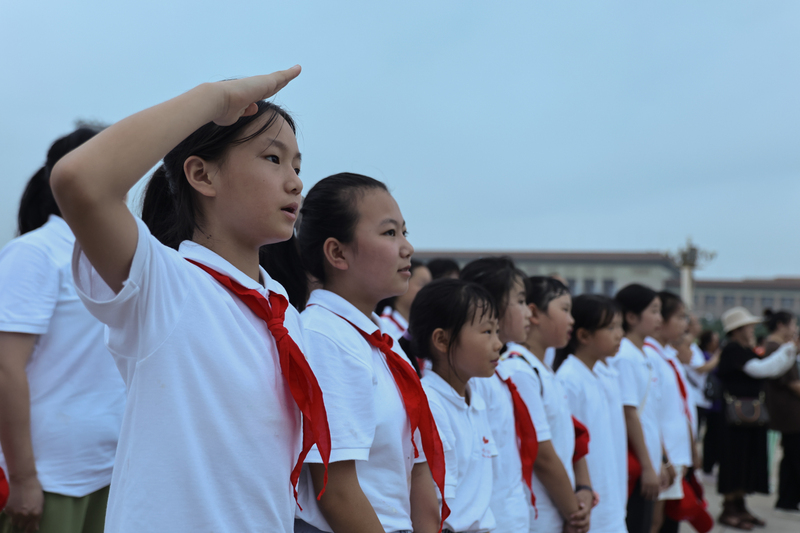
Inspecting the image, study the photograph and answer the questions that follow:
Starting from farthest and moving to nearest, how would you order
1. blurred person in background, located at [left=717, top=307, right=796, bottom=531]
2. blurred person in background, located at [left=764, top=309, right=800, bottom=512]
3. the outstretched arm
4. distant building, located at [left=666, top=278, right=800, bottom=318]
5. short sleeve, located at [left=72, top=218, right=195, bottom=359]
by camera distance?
distant building, located at [left=666, top=278, right=800, bottom=318], blurred person in background, located at [left=764, top=309, right=800, bottom=512], blurred person in background, located at [left=717, top=307, right=796, bottom=531], short sleeve, located at [left=72, top=218, right=195, bottom=359], the outstretched arm

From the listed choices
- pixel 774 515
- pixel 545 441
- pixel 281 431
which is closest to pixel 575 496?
pixel 545 441

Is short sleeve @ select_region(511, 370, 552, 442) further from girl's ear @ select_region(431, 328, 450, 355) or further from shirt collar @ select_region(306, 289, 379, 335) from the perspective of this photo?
shirt collar @ select_region(306, 289, 379, 335)

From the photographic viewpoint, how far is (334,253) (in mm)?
1987

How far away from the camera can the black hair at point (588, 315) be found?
3738mm

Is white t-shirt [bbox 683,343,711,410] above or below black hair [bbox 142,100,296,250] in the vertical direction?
below

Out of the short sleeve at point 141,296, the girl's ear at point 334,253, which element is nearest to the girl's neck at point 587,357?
the girl's ear at point 334,253

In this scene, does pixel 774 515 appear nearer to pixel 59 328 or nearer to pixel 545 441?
pixel 545 441

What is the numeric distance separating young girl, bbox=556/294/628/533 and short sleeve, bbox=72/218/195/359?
8.73ft

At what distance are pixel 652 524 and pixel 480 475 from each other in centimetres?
245

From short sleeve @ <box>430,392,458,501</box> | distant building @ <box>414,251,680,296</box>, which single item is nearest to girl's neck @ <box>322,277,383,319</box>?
short sleeve @ <box>430,392,458,501</box>

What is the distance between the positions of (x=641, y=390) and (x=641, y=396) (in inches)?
1.5

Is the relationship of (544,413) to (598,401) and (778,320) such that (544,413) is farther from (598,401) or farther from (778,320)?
(778,320)

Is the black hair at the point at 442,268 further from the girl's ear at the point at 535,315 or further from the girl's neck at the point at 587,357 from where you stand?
the girl's ear at the point at 535,315

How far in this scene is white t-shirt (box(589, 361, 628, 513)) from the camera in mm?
3631
